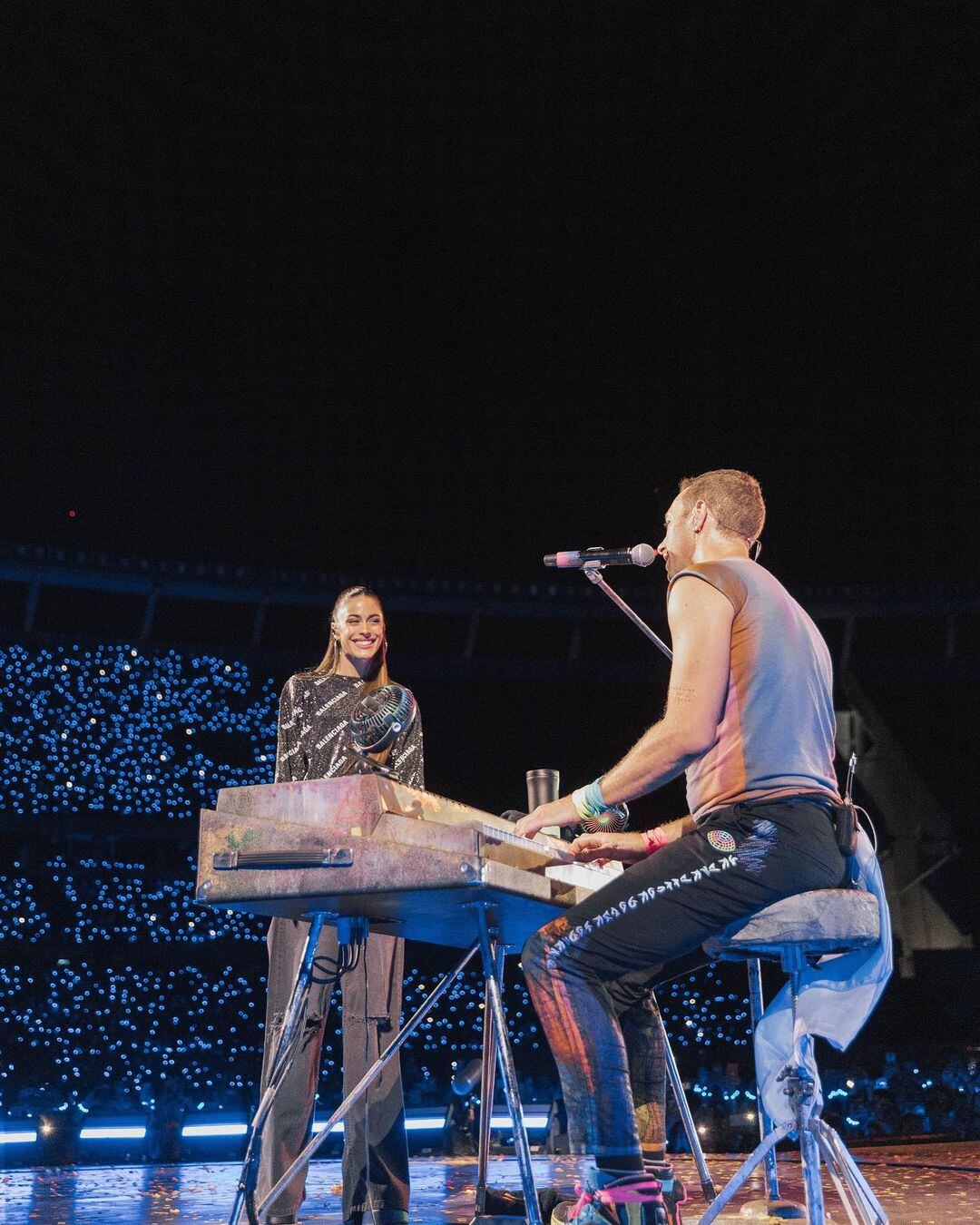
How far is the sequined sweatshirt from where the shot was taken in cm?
354

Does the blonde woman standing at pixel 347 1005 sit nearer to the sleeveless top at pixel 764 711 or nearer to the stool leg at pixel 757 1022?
the sleeveless top at pixel 764 711

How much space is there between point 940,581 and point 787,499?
6.20 feet

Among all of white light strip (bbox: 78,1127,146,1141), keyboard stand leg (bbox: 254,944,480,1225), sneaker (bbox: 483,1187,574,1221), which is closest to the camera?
keyboard stand leg (bbox: 254,944,480,1225)

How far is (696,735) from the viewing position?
242 centimetres

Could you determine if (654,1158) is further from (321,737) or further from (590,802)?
(321,737)

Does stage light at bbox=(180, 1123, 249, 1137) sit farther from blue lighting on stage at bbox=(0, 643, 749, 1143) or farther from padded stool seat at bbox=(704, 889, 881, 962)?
padded stool seat at bbox=(704, 889, 881, 962)

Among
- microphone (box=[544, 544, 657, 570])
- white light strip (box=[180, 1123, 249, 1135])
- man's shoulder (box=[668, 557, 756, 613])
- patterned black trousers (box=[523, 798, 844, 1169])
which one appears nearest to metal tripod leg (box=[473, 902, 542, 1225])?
patterned black trousers (box=[523, 798, 844, 1169])

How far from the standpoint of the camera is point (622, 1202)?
88.4 inches

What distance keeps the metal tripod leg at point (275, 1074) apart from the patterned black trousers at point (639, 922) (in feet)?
2.06

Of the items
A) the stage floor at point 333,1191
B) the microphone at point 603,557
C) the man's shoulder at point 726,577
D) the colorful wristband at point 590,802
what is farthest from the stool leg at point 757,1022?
the microphone at point 603,557

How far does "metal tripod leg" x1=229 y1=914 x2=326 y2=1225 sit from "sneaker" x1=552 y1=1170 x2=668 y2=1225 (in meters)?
0.75

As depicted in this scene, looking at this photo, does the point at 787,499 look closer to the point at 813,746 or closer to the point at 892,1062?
the point at 892,1062

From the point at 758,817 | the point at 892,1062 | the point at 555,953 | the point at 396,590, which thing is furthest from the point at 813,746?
the point at 396,590

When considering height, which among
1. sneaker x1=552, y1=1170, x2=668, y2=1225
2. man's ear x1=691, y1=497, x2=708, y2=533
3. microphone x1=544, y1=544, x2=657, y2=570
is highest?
microphone x1=544, y1=544, x2=657, y2=570
